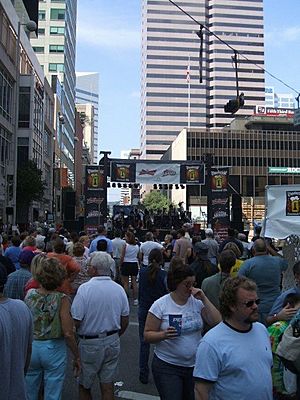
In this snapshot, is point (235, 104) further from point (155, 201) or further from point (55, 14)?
point (155, 201)

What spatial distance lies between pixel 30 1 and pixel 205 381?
55.2m

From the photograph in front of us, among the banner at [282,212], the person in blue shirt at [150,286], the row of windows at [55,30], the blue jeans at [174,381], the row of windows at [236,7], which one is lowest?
the blue jeans at [174,381]

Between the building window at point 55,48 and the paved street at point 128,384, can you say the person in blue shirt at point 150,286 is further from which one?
the building window at point 55,48

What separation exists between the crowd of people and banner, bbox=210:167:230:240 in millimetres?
19463

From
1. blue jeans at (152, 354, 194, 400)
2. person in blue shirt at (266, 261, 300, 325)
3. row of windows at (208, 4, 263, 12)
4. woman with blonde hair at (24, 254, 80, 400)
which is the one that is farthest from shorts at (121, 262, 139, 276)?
A: row of windows at (208, 4, 263, 12)

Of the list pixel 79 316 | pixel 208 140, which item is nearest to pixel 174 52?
pixel 208 140

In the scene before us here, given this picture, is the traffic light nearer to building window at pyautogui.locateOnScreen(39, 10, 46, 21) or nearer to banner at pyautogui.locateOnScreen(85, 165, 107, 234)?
banner at pyautogui.locateOnScreen(85, 165, 107, 234)

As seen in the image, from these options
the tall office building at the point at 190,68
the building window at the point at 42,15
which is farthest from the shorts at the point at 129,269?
the tall office building at the point at 190,68

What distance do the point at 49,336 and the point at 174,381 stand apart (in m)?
1.22

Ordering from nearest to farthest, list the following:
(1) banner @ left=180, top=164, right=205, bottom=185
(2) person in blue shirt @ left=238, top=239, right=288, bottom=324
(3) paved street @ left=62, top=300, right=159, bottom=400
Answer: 1. (3) paved street @ left=62, top=300, right=159, bottom=400
2. (2) person in blue shirt @ left=238, top=239, right=288, bottom=324
3. (1) banner @ left=180, top=164, right=205, bottom=185

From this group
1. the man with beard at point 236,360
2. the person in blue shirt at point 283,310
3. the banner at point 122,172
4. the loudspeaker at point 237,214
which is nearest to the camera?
the man with beard at point 236,360

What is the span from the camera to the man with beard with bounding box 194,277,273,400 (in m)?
2.81

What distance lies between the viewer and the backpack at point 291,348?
3250 mm

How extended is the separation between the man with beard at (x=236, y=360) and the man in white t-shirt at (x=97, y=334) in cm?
202
